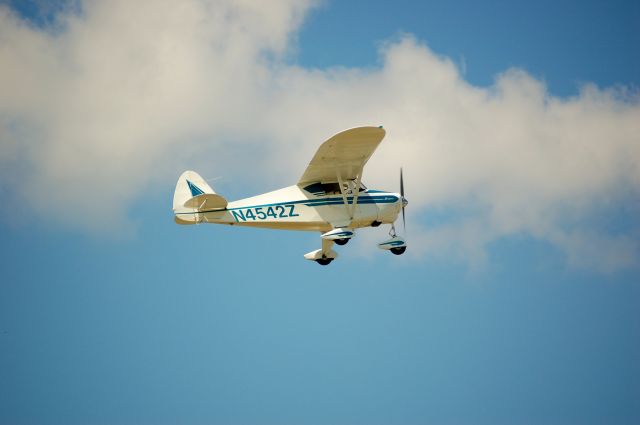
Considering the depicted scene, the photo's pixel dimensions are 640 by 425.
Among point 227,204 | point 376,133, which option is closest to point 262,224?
point 227,204

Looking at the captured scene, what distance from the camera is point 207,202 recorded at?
2127cm

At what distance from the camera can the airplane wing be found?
65.1 ft

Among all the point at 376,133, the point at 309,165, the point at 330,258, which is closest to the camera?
the point at 376,133

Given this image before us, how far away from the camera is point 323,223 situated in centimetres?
2188

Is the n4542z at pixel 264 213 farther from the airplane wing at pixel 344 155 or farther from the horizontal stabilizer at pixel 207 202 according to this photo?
the airplane wing at pixel 344 155

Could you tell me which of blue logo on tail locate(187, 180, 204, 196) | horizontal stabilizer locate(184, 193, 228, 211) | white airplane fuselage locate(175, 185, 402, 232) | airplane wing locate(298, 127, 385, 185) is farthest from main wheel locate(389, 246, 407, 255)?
blue logo on tail locate(187, 180, 204, 196)

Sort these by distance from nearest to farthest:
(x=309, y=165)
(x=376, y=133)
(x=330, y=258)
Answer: (x=376, y=133) < (x=309, y=165) < (x=330, y=258)

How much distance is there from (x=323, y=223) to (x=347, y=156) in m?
2.03

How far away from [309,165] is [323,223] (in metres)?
1.59

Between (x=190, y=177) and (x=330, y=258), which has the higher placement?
(x=190, y=177)

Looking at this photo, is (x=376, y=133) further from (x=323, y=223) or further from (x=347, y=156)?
(x=323, y=223)

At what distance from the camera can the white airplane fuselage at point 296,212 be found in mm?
21531

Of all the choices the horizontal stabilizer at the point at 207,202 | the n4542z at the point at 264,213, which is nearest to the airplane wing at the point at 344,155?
the n4542z at the point at 264,213

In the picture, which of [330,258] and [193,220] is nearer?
[193,220]
